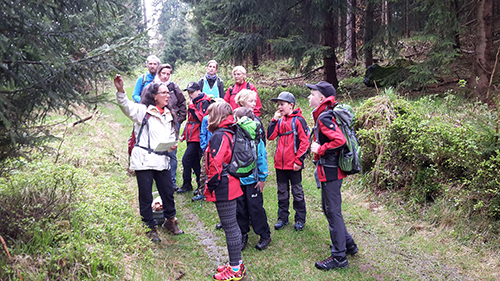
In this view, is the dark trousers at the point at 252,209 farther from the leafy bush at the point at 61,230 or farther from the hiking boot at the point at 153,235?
the leafy bush at the point at 61,230

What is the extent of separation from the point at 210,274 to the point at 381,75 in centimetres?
940

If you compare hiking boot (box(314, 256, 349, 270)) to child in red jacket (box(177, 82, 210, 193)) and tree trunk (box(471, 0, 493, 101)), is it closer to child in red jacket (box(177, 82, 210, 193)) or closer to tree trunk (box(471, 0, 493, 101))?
child in red jacket (box(177, 82, 210, 193))

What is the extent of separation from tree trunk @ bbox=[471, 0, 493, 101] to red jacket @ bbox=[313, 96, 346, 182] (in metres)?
5.62

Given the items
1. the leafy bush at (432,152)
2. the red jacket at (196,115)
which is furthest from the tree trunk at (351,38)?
the red jacket at (196,115)

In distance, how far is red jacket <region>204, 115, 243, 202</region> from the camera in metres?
3.85

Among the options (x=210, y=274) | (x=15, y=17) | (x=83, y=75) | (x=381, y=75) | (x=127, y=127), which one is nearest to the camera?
(x=15, y=17)

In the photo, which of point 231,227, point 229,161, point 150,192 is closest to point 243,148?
point 229,161

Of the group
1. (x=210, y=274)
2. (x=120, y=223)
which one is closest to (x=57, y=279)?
(x=120, y=223)

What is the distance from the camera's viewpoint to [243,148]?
4.12 meters

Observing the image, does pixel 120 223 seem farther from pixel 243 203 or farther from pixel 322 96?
pixel 322 96

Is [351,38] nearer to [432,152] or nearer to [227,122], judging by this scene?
[432,152]

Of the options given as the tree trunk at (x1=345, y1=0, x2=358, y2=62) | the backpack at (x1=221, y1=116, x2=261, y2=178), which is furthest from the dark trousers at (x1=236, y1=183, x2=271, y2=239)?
the tree trunk at (x1=345, y1=0, x2=358, y2=62)

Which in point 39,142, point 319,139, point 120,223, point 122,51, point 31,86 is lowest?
point 120,223

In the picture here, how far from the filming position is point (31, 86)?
3.20m
